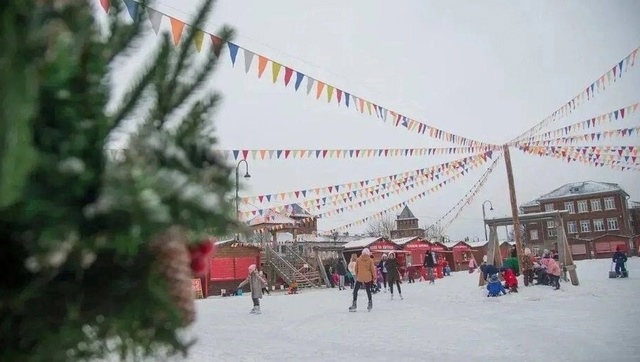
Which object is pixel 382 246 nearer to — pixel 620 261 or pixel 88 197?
pixel 620 261

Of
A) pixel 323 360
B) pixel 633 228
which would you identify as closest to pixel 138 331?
pixel 323 360

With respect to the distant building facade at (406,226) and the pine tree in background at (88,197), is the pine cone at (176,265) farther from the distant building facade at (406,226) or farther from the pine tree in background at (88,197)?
the distant building facade at (406,226)

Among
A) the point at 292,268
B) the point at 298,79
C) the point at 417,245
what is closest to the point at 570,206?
the point at 417,245

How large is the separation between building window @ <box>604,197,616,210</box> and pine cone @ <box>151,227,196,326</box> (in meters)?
62.2

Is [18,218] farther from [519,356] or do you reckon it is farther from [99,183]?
[519,356]

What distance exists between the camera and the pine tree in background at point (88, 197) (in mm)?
583

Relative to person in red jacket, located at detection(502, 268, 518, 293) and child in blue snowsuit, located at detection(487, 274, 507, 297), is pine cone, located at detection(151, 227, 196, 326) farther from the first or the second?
person in red jacket, located at detection(502, 268, 518, 293)

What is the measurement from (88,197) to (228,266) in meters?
23.8

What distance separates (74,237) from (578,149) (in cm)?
1752

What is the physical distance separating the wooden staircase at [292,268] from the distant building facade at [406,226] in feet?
127

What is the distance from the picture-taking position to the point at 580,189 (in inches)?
2245

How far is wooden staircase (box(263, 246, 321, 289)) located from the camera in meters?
26.1

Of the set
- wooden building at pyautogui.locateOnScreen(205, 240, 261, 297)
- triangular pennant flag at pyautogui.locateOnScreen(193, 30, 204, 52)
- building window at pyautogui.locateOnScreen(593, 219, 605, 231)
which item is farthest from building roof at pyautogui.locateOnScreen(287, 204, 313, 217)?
triangular pennant flag at pyautogui.locateOnScreen(193, 30, 204, 52)

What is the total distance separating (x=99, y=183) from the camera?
68 centimetres
